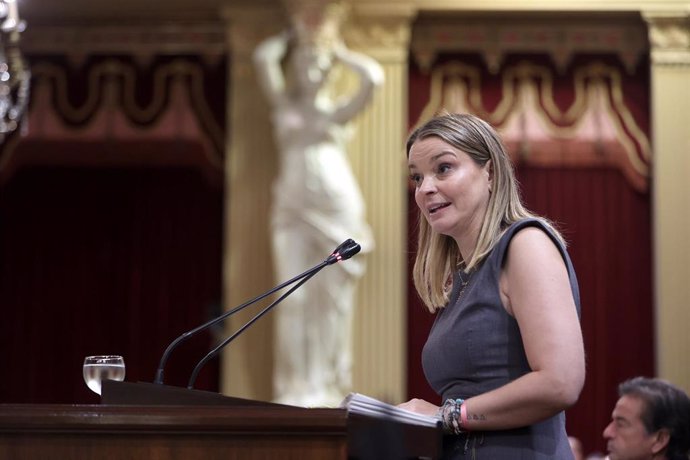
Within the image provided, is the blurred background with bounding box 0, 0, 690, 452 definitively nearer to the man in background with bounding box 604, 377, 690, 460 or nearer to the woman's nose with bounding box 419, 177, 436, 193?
the man in background with bounding box 604, 377, 690, 460

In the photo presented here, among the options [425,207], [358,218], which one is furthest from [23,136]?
[425,207]

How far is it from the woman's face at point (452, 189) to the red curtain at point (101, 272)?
5.45 m

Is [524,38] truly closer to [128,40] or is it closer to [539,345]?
[128,40]

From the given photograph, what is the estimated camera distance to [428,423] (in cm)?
184

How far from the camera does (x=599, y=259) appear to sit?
7.20 meters

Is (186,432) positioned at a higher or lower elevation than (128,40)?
lower

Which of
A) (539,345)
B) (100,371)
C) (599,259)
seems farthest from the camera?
(599,259)

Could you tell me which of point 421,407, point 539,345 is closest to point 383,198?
point 421,407

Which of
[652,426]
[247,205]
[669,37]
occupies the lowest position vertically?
[652,426]

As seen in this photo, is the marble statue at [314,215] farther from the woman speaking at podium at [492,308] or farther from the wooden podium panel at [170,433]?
the wooden podium panel at [170,433]

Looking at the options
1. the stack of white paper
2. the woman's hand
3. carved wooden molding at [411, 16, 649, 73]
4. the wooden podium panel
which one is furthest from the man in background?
carved wooden molding at [411, 16, 649, 73]

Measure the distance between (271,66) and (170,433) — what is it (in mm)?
5159

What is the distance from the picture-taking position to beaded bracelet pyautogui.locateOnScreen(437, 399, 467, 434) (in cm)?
186

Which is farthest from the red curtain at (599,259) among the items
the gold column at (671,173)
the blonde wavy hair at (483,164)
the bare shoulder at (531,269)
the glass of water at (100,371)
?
the bare shoulder at (531,269)
